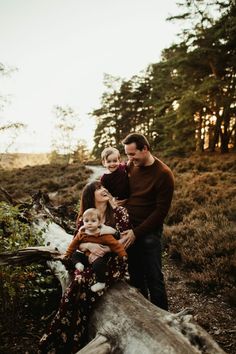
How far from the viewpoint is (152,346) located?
93.0 inches

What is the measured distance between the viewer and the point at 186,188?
11383 mm

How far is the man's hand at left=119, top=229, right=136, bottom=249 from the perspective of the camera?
3.49 m

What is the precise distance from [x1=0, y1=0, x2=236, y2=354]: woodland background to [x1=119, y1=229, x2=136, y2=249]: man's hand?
1.17 m

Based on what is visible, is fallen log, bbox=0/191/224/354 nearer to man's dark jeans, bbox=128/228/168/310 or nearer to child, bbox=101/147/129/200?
man's dark jeans, bbox=128/228/168/310

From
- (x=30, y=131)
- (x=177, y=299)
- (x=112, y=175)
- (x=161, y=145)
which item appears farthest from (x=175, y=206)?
(x=161, y=145)

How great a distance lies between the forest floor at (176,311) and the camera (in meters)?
3.38

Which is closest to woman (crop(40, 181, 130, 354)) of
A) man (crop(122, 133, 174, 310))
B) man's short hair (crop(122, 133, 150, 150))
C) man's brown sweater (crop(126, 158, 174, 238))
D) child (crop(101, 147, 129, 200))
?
man (crop(122, 133, 174, 310))

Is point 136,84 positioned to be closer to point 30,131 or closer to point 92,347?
point 30,131

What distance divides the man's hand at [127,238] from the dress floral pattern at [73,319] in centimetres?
58

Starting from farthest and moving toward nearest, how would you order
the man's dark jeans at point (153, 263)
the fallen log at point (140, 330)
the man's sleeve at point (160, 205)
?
the man's dark jeans at point (153, 263), the man's sleeve at point (160, 205), the fallen log at point (140, 330)

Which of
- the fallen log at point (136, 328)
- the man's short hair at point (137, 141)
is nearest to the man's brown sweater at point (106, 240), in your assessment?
the fallen log at point (136, 328)

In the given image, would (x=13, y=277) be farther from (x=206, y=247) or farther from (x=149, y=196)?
(x=206, y=247)

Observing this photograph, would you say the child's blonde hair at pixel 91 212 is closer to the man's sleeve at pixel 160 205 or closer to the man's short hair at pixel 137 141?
the man's sleeve at pixel 160 205

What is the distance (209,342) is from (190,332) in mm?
174
